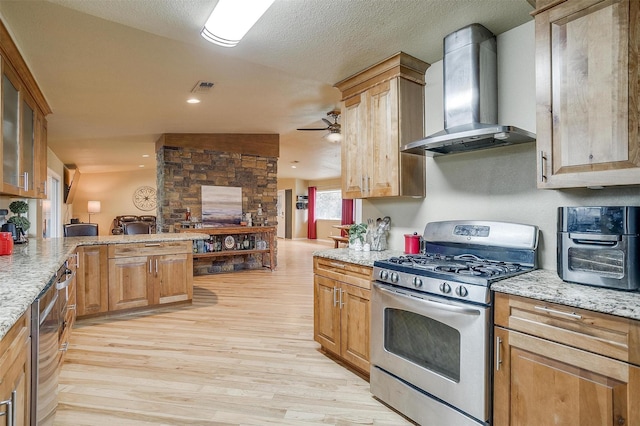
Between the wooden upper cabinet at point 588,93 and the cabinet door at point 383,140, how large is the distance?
95cm

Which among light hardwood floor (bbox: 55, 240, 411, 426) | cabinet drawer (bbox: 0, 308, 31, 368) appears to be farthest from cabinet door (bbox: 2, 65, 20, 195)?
cabinet drawer (bbox: 0, 308, 31, 368)

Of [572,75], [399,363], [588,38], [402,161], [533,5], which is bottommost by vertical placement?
[399,363]

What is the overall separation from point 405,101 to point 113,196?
1050cm

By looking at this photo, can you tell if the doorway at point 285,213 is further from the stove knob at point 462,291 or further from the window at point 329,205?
the stove knob at point 462,291

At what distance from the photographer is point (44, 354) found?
152 cm

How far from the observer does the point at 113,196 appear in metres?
10.5

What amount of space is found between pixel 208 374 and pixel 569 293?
2224 mm

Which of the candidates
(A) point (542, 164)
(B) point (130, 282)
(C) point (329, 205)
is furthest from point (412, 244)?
(C) point (329, 205)

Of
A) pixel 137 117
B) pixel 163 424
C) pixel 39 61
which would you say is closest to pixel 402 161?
pixel 163 424

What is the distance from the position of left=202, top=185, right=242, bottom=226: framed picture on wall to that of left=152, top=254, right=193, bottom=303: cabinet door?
2.13 m

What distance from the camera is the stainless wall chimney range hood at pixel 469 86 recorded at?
2154mm

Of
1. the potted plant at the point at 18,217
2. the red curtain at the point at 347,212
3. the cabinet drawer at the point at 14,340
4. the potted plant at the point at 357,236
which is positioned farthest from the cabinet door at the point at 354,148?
the red curtain at the point at 347,212

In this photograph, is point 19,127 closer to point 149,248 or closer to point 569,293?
point 149,248

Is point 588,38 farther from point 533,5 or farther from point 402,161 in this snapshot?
point 402,161
